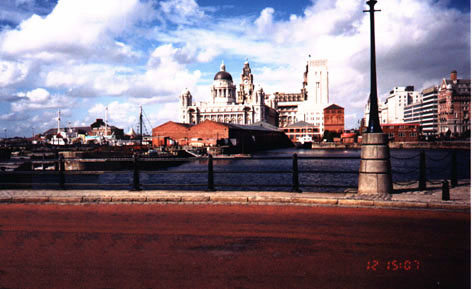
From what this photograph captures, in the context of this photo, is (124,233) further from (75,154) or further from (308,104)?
(308,104)

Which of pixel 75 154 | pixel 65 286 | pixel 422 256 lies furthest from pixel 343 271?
pixel 75 154

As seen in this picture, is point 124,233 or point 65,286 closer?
point 65,286

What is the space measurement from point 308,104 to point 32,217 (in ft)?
608

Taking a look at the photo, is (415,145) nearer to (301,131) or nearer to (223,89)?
(301,131)

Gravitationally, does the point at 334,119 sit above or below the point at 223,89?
below

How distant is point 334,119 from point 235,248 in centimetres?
15819

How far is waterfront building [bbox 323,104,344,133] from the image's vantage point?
157 meters

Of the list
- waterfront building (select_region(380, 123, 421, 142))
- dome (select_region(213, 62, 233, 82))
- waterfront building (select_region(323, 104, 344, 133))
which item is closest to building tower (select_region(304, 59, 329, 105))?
waterfront building (select_region(323, 104, 344, 133))

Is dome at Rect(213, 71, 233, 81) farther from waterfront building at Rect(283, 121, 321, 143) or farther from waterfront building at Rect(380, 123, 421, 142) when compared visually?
waterfront building at Rect(380, 123, 421, 142)

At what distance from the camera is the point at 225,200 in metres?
9.80

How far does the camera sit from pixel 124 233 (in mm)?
6977

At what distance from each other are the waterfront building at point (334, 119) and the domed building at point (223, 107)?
29247 mm

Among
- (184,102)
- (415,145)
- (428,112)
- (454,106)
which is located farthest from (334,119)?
(184,102)

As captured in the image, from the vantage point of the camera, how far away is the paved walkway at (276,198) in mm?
8797
